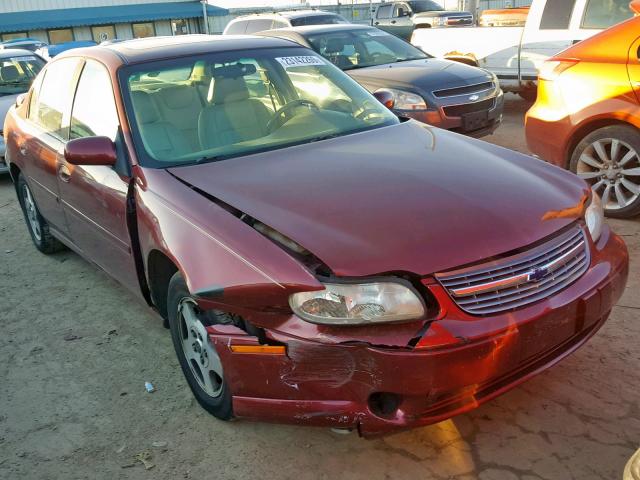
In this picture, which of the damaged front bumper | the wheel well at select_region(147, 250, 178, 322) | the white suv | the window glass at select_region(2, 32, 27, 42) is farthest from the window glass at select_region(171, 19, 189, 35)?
the damaged front bumper

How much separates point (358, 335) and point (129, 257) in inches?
66.6

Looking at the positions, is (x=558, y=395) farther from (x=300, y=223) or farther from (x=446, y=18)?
(x=446, y=18)

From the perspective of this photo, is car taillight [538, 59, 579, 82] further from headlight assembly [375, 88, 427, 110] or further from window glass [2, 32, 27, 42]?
window glass [2, 32, 27, 42]

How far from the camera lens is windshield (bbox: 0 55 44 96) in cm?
927

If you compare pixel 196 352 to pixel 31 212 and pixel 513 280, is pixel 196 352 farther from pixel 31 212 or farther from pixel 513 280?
pixel 31 212

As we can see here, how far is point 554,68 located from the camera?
537 cm

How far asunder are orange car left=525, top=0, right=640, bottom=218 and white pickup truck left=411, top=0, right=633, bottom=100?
263cm

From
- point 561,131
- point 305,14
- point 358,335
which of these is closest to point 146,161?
point 358,335

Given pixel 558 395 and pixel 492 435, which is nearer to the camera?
pixel 492 435

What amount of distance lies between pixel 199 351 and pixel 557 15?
7.10 metres

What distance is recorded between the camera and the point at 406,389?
2301mm

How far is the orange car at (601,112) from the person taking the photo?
194 inches

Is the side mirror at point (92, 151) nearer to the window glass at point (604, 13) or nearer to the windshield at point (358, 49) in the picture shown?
the windshield at point (358, 49)

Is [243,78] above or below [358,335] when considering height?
above
